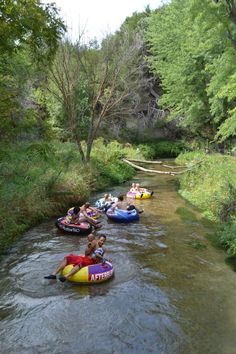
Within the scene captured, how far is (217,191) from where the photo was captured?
16.2 m

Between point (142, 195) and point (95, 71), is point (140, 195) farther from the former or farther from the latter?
point (95, 71)

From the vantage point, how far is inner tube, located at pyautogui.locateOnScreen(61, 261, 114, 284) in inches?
368

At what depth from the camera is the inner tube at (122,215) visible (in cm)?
1535

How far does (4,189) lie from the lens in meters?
13.3

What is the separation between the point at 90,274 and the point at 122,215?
6081 millimetres

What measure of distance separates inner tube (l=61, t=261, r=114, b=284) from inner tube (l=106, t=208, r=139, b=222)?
5.76 m

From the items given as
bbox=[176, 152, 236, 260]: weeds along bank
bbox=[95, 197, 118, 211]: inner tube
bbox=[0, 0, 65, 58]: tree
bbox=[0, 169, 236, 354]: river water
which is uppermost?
bbox=[0, 0, 65, 58]: tree

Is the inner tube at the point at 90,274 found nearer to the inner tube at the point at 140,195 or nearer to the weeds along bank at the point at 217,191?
the weeds along bank at the point at 217,191

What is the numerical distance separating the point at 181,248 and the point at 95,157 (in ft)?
47.6

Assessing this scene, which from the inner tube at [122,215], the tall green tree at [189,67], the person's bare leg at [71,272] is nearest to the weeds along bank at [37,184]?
the inner tube at [122,215]

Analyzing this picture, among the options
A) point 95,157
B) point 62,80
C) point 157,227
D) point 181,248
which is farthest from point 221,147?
point 181,248

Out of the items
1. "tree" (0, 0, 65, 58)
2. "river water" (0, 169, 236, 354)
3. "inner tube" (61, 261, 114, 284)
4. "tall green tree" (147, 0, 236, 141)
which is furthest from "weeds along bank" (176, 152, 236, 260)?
"tree" (0, 0, 65, 58)

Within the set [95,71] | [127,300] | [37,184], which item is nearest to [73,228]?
[37,184]

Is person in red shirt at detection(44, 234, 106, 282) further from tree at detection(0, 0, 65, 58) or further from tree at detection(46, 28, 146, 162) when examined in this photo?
tree at detection(46, 28, 146, 162)
